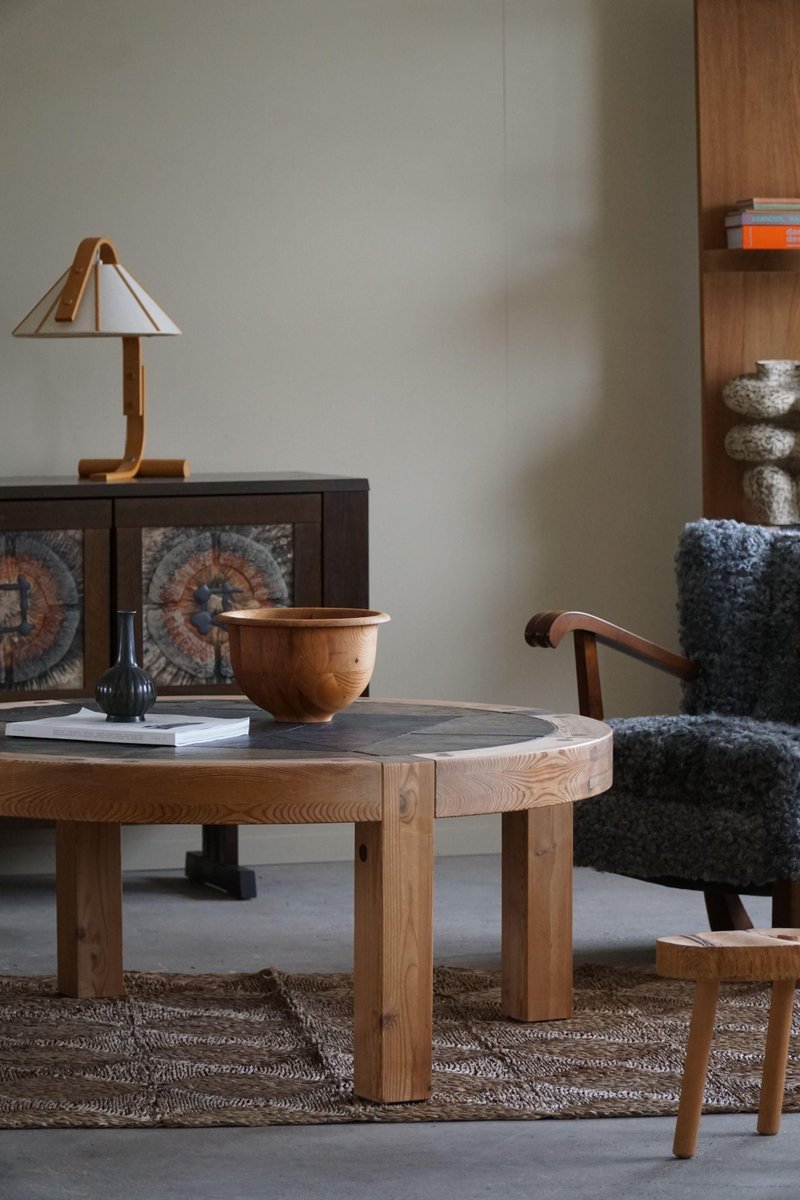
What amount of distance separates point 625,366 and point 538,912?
2.19 meters

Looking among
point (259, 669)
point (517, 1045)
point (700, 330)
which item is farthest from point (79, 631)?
point (700, 330)

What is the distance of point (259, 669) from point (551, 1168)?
86 cm

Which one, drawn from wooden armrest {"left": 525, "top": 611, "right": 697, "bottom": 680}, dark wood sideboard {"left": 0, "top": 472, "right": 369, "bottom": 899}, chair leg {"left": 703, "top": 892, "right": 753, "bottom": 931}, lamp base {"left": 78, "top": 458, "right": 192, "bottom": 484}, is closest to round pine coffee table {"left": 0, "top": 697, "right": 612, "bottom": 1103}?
wooden armrest {"left": 525, "top": 611, "right": 697, "bottom": 680}

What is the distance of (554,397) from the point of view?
462 centimetres

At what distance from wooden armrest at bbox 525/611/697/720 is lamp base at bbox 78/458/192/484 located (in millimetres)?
1047

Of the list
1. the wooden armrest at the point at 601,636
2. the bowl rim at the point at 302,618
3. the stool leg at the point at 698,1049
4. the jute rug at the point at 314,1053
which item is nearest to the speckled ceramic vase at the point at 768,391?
the wooden armrest at the point at 601,636

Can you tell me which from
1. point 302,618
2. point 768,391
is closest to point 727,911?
point 302,618

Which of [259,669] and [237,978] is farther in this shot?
[237,978]

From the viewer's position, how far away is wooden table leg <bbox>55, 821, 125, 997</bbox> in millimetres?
3000

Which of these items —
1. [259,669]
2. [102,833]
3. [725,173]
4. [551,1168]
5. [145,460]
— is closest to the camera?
[551,1168]

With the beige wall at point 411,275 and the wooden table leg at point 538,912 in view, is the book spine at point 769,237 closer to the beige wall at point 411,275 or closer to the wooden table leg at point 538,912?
the beige wall at point 411,275

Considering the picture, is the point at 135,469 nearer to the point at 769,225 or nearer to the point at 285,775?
the point at 769,225

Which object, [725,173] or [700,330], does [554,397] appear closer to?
[700,330]

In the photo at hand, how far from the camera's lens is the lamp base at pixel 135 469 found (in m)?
3.99
